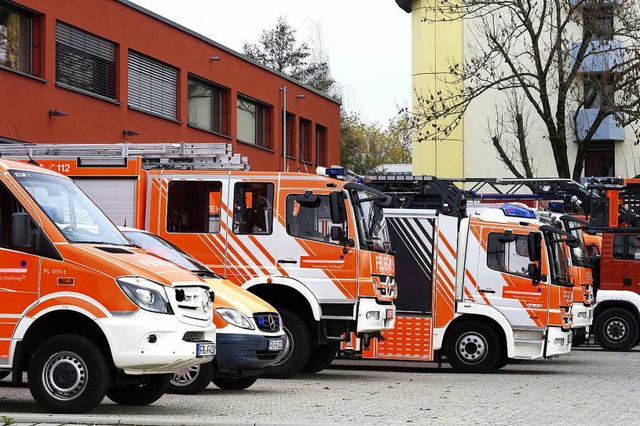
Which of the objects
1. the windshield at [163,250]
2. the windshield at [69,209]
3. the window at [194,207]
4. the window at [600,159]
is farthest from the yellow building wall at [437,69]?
the windshield at [69,209]

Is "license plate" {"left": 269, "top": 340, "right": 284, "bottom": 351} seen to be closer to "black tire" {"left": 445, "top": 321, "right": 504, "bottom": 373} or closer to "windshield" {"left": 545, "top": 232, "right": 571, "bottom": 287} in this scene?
"black tire" {"left": 445, "top": 321, "right": 504, "bottom": 373}

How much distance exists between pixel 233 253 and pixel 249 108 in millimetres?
22042

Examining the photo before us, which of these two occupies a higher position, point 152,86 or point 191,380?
point 152,86

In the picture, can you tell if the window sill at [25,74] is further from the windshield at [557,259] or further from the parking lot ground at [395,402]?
the windshield at [557,259]

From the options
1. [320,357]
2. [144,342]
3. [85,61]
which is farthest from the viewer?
[85,61]

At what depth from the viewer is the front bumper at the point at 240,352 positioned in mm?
14289

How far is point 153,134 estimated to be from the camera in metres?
32.4

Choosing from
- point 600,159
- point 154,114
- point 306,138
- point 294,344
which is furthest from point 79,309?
point 600,159

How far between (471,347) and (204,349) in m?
9.23

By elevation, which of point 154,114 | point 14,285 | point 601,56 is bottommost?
point 14,285

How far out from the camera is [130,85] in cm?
3128

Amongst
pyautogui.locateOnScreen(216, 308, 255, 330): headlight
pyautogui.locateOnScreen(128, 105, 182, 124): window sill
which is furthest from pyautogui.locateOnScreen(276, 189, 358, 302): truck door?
pyautogui.locateOnScreen(128, 105, 182, 124): window sill

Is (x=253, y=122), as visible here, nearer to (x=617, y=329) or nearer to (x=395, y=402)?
(x=617, y=329)

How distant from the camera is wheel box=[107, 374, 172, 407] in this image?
1295 centimetres
